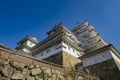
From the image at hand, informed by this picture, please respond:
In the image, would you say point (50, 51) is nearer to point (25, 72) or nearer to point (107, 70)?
point (107, 70)

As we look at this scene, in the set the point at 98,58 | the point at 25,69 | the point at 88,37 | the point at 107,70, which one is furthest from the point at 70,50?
the point at 25,69

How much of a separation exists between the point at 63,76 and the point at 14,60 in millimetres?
2987

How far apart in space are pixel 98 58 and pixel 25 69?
34.3ft

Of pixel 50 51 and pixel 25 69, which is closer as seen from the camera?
pixel 25 69

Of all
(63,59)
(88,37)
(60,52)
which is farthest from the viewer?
(88,37)

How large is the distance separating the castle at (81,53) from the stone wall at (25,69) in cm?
424

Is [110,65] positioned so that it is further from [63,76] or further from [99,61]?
[63,76]

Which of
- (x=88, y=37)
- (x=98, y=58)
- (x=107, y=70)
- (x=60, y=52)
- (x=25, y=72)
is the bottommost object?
(x=25, y=72)

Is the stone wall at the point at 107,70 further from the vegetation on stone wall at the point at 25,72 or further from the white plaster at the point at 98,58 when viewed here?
the vegetation on stone wall at the point at 25,72

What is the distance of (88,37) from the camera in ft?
127

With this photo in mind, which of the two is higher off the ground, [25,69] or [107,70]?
[107,70]

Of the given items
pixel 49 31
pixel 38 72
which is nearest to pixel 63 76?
pixel 38 72

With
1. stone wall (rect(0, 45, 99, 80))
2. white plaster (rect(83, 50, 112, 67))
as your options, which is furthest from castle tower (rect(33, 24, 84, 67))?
stone wall (rect(0, 45, 99, 80))

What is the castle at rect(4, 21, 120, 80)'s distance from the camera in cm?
1351
